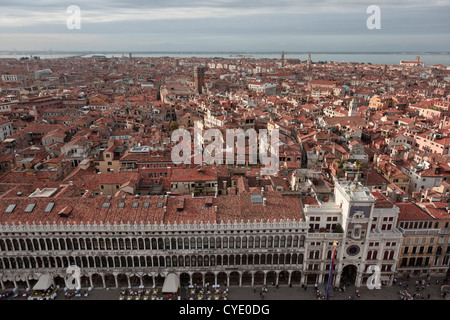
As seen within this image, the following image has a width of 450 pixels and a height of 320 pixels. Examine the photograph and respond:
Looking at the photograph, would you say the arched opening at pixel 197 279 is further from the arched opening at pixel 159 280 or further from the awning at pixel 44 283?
the awning at pixel 44 283

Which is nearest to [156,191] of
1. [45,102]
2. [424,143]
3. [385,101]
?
[424,143]

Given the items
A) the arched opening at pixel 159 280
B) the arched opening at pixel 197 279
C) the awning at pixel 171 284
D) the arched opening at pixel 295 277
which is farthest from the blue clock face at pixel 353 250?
the arched opening at pixel 159 280

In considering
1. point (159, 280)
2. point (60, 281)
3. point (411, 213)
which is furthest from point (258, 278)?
point (60, 281)

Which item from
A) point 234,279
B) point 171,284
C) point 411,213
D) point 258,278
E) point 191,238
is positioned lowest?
point 258,278

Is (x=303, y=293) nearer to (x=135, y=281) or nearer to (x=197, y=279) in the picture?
(x=197, y=279)

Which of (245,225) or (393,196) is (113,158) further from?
(393,196)
